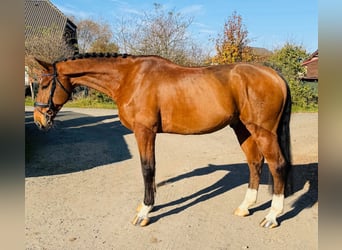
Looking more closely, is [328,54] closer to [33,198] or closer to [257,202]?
[257,202]

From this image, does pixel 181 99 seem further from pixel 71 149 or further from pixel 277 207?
pixel 71 149

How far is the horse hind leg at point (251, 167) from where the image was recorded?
12.2 ft

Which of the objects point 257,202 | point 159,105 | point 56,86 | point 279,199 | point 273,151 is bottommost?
point 257,202

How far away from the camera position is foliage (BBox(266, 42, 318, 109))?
17.0 metres

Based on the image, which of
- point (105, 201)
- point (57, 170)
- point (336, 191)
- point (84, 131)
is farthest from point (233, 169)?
point (84, 131)

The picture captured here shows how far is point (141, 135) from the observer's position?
132 inches

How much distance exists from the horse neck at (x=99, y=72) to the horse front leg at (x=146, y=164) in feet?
2.03

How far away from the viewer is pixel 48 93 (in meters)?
3.37

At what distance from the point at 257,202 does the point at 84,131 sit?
7581 mm

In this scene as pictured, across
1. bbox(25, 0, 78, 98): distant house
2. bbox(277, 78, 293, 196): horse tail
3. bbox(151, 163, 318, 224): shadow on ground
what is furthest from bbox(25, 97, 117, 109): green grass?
bbox(277, 78, 293, 196): horse tail

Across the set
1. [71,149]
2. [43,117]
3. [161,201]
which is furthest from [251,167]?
[71,149]

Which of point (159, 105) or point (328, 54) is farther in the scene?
point (159, 105)

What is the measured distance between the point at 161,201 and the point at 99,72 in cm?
200

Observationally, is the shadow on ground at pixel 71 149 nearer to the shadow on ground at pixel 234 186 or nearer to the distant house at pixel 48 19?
the shadow on ground at pixel 234 186
